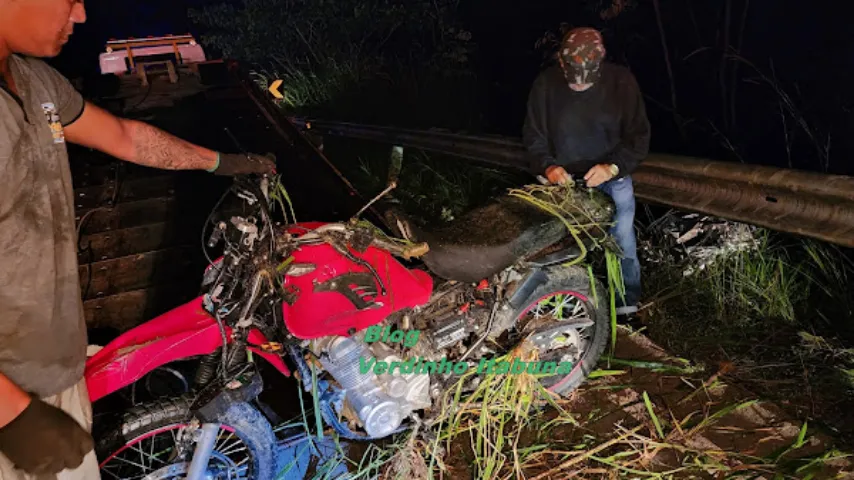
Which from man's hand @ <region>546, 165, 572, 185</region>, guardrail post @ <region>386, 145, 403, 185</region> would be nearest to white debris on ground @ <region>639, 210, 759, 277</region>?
man's hand @ <region>546, 165, 572, 185</region>

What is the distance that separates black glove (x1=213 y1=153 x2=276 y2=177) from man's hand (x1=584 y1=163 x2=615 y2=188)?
1807 mm

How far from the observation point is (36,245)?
1.91 m

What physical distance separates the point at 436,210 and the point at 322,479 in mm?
2982

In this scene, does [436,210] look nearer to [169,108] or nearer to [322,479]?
[322,479]

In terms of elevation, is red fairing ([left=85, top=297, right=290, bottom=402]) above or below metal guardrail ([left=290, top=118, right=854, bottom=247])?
below

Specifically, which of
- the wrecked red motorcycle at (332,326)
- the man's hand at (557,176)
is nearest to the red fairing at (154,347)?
the wrecked red motorcycle at (332,326)

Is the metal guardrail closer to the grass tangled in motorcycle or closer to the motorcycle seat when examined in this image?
the motorcycle seat

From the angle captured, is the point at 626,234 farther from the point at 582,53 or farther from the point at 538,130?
the point at 582,53

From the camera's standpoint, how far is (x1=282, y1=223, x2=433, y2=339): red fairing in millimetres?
2496

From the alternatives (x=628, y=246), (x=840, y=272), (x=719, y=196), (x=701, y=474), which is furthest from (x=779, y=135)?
(x=701, y=474)

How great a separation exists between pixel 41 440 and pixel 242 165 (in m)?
1.31

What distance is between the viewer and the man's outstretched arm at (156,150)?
8.14 feet

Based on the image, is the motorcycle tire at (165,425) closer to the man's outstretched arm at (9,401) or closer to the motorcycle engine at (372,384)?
the motorcycle engine at (372,384)

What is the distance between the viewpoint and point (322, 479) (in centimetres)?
300
